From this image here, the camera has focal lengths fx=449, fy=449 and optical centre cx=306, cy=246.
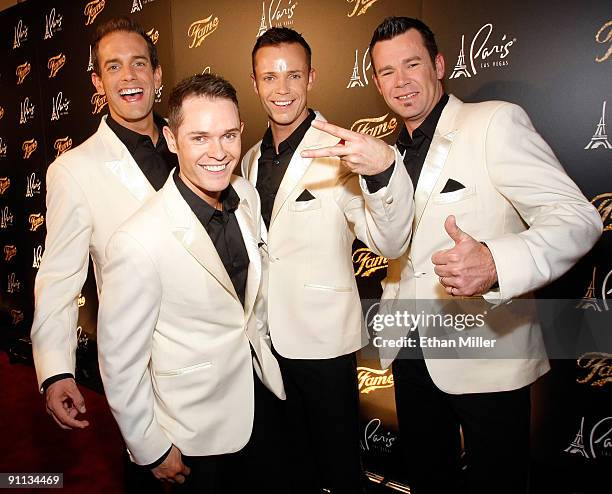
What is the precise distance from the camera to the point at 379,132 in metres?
2.73

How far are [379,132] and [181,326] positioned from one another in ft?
6.11

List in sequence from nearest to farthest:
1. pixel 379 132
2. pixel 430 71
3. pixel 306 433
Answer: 1. pixel 430 71
2. pixel 306 433
3. pixel 379 132

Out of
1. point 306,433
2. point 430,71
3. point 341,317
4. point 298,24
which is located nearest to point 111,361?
point 341,317

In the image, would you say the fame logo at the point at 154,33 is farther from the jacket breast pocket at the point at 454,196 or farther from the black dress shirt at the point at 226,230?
the jacket breast pocket at the point at 454,196

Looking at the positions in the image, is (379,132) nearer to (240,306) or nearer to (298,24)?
(298,24)

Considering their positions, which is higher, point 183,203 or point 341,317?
point 183,203

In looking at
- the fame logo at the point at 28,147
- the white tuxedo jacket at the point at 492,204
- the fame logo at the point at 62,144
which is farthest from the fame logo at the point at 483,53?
the fame logo at the point at 28,147

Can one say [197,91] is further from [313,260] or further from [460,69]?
[460,69]

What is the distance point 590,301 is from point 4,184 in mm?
6171

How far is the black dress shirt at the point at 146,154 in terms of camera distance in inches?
71.0

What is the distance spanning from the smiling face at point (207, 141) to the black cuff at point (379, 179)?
17.9 inches

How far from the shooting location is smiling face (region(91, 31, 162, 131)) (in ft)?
5.98

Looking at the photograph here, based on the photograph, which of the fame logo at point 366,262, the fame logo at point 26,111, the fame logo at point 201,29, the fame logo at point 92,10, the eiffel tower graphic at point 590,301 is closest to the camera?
the eiffel tower graphic at point 590,301

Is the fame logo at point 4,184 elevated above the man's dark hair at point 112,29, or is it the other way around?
the man's dark hair at point 112,29
